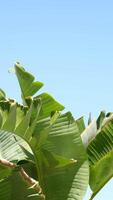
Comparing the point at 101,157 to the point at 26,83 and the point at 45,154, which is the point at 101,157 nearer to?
the point at 45,154

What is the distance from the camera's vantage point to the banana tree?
17.0ft

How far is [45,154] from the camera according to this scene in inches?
214

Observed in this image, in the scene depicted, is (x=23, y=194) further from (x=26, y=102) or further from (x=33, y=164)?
(x=26, y=102)

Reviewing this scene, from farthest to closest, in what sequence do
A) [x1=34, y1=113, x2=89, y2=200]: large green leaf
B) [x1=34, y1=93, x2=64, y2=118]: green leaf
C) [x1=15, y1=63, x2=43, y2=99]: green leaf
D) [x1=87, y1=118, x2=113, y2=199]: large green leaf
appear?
[x1=34, y1=93, x2=64, y2=118]: green leaf → [x1=15, y1=63, x2=43, y2=99]: green leaf → [x1=87, y1=118, x2=113, y2=199]: large green leaf → [x1=34, y1=113, x2=89, y2=200]: large green leaf

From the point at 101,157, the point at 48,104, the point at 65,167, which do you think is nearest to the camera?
the point at 65,167

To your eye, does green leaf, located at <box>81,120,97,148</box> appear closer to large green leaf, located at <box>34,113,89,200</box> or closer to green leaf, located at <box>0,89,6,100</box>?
large green leaf, located at <box>34,113,89,200</box>

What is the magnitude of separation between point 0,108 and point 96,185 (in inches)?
56.5

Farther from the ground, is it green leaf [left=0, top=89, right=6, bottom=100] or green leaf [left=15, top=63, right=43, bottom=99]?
green leaf [left=15, top=63, right=43, bottom=99]

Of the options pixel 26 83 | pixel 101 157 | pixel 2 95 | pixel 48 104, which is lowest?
pixel 101 157

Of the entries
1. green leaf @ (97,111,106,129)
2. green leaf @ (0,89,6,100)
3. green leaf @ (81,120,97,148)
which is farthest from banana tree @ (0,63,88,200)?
green leaf @ (97,111,106,129)

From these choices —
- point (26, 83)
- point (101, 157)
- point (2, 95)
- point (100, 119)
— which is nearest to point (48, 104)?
point (26, 83)

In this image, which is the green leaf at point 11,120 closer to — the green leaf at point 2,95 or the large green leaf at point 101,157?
the green leaf at point 2,95

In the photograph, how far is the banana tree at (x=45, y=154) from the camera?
5176 millimetres

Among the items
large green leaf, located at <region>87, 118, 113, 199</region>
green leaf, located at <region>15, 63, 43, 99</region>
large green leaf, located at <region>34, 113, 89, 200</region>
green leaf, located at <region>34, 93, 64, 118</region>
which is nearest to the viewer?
large green leaf, located at <region>34, 113, 89, 200</region>
